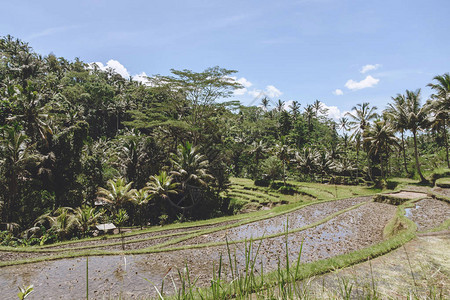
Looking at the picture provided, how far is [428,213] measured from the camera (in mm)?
12047

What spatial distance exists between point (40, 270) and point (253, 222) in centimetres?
949

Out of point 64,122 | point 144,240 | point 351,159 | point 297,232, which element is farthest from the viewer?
point 351,159

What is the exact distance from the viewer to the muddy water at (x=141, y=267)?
6.48 meters

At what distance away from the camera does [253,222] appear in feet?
45.9

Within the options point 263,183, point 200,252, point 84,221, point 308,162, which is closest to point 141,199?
point 84,221

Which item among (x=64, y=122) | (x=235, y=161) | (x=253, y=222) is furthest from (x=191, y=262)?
(x=235, y=161)

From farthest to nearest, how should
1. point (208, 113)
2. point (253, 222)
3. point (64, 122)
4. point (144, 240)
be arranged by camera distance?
point (208, 113) → point (64, 122) → point (253, 222) → point (144, 240)

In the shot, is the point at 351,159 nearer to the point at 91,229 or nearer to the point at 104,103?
the point at 91,229

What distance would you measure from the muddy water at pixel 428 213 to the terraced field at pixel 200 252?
3 cm

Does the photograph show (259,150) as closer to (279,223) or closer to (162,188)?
(162,188)

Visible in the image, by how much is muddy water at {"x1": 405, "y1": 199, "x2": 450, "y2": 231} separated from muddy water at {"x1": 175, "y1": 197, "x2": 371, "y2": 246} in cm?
408

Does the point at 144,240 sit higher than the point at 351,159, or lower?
lower

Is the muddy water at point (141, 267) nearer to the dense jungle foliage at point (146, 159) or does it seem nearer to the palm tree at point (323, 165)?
the dense jungle foliage at point (146, 159)

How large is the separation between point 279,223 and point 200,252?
18.4ft
